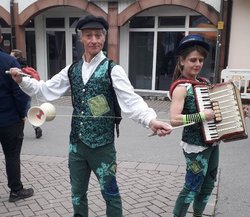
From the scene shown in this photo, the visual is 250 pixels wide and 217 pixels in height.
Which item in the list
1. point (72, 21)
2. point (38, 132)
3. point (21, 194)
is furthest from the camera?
point (72, 21)

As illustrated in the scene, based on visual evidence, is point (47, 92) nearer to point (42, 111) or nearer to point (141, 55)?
point (42, 111)

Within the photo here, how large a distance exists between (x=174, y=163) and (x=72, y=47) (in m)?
9.20

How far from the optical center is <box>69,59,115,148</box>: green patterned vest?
8.93ft

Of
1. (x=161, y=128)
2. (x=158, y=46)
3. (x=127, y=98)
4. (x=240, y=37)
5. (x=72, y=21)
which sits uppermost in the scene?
(x=72, y=21)

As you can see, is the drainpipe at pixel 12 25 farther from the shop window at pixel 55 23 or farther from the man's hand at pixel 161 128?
the man's hand at pixel 161 128

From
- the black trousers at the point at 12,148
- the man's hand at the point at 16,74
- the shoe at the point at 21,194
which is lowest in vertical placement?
the shoe at the point at 21,194

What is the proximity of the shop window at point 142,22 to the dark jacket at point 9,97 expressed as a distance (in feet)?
29.1

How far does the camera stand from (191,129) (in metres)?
2.92

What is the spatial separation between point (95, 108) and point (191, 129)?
33.3 inches

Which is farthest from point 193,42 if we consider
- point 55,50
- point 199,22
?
point 55,50

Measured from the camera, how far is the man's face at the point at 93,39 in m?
2.68

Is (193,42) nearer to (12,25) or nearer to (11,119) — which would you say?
(11,119)

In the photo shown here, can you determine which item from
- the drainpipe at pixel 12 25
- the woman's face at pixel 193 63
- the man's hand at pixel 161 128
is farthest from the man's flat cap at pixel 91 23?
the drainpipe at pixel 12 25

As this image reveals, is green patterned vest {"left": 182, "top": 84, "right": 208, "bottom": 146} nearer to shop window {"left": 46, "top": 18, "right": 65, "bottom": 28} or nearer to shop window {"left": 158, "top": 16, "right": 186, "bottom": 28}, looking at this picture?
shop window {"left": 158, "top": 16, "right": 186, "bottom": 28}
